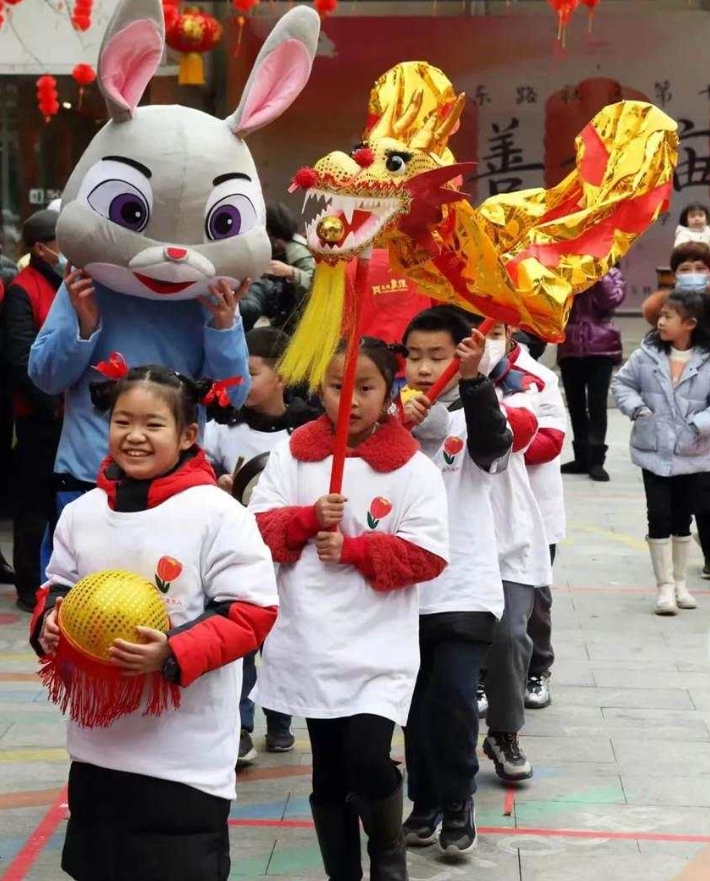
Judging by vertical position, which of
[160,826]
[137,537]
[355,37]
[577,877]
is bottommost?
[577,877]

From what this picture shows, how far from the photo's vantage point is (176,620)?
130 inches

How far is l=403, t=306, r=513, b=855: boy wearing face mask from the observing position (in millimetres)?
4320

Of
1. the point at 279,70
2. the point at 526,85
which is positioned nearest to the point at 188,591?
the point at 279,70

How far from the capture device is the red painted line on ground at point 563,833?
460 centimetres

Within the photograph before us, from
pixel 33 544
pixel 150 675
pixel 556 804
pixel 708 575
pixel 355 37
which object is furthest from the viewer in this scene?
pixel 355 37

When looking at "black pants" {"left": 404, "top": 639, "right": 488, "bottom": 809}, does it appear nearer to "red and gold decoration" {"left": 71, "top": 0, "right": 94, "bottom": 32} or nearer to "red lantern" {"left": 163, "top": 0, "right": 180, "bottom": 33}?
"red lantern" {"left": 163, "top": 0, "right": 180, "bottom": 33}

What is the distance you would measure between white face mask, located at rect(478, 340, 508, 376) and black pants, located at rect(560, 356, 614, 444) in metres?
6.75

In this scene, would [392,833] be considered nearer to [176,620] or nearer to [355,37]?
[176,620]

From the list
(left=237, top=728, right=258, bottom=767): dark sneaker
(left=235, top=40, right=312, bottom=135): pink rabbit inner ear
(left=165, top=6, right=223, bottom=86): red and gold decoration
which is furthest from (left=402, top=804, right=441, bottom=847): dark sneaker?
(left=165, top=6, right=223, bottom=86): red and gold decoration

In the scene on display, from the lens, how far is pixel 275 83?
4.71 meters

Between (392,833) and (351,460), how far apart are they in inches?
36.1

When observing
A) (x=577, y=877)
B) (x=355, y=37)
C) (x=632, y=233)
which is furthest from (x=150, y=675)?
(x=355, y=37)

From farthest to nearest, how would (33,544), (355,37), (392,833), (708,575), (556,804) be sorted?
(355,37) → (708,575) → (33,544) → (556,804) → (392,833)

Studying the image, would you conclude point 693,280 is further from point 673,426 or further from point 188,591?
point 188,591
